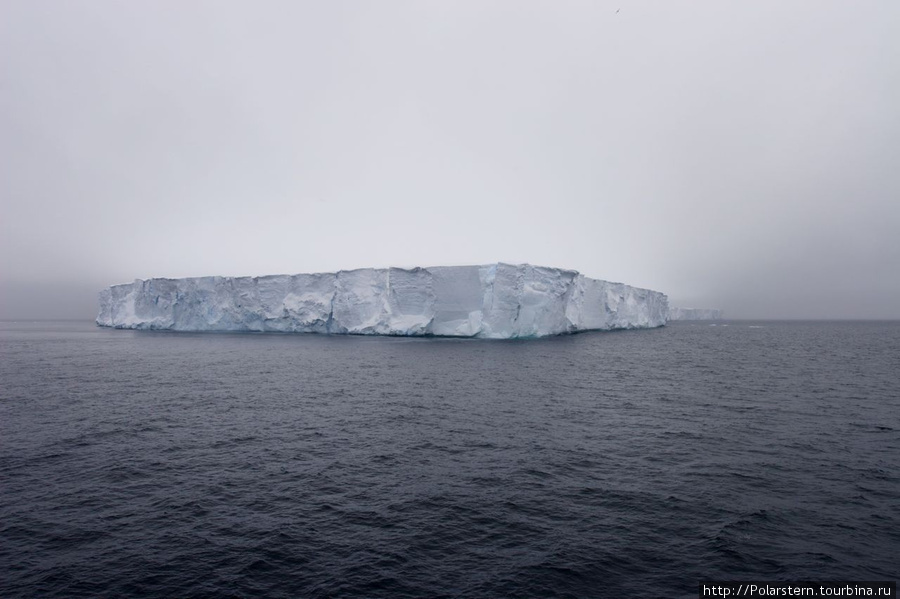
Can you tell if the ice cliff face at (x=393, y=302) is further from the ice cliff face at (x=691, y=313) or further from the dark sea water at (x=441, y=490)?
the ice cliff face at (x=691, y=313)

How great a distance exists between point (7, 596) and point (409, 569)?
194 inches

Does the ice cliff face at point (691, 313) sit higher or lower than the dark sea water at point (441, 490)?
higher

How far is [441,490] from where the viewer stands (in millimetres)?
8883

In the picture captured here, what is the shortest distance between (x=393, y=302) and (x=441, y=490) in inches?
1431

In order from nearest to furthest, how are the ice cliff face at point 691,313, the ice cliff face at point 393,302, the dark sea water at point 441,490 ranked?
1. the dark sea water at point 441,490
2. the ice cliff face at point 393,302
3. the ice cliff face at point 691,313

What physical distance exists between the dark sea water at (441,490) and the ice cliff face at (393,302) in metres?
23.3

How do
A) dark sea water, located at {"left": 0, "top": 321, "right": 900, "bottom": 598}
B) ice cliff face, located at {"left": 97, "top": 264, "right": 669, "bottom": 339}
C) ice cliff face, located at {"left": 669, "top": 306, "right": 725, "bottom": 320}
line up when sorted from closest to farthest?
1. dark sea water, located at {"left": 0, "top": 321, "right": 900, "bottom": 598}
2. ice cliff face, located at {"left": 97, "top": 264, "right": 669, "bottom": 339}
3. ice cliff face, located at {"left": 669, "top": 306, "right": 725, "bottom": 320}

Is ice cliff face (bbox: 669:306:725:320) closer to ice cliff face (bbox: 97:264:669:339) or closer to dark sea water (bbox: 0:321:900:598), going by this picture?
ice cliff face (bbox: 97:264:669:339)

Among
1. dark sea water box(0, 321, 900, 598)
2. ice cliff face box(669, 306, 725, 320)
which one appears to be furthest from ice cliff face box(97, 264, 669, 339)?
ice cliff face box(669, 306, 725, 320)

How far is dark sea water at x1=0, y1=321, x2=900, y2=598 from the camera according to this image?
240 inches

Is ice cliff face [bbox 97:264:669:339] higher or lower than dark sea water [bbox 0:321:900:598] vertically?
higher

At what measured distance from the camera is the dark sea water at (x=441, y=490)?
20.0ft

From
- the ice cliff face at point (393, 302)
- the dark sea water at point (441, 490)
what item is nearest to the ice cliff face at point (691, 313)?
the ice cliff face at point (393, 302)

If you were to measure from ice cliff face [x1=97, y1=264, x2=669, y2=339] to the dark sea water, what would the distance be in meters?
23.3
